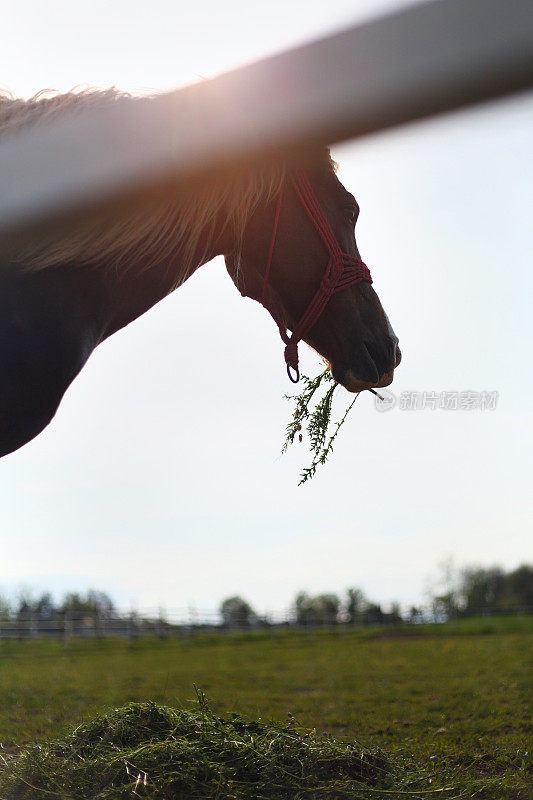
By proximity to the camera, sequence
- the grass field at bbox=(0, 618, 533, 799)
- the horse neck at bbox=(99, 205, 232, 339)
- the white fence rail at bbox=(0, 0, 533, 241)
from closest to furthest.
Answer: the white fence rail at bbox=(0, 0, 533, 241) < the horse neck at bbox=(99, 205, 232, 339) < the grass field at bbox=(0, 618, 533, 799)

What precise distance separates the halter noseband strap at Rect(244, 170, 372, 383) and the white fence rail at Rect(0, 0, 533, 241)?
753mm

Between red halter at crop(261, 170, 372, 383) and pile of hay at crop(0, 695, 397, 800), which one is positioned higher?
red halter at crop(261, 170, 372, 383)

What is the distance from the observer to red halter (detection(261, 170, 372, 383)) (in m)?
2.66

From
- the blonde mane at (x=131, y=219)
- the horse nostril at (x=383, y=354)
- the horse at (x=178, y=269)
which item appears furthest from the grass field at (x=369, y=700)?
the blonde mane at (x=131, y=219)

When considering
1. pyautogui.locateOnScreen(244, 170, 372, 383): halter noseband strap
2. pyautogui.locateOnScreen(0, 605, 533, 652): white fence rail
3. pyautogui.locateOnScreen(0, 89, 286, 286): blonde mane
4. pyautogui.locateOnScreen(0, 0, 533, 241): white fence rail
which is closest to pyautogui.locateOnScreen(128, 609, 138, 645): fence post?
pyautogui.locateOnScreen(0, 605, 533, 652): white fence rail

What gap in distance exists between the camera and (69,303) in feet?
7.64

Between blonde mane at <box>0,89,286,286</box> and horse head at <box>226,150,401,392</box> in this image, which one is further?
horse head at <box>226,150,401,392</box>

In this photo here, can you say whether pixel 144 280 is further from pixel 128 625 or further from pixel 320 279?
pixel 128 625

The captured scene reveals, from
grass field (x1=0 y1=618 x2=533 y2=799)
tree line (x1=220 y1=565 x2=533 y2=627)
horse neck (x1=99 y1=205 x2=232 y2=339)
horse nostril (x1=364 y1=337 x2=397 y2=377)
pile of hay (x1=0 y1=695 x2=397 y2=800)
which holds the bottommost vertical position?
tree line (x1=220 y1=565 x2=533 y2=627)

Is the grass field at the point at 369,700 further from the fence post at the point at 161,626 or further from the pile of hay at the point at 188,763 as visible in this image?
the fence post at the point at 161,626

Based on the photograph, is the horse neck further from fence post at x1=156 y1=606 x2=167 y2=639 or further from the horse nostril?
fence post at x1=156 y1=606 x2=167 y2=639

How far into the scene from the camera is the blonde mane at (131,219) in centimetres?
214

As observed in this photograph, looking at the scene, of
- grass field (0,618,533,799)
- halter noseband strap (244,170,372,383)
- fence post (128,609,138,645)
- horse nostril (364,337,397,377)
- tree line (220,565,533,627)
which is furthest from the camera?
tree line (220,565,533,627)

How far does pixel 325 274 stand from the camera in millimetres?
2723
